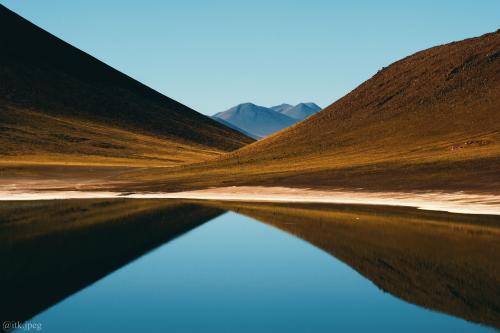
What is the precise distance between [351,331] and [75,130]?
17166 centimetres

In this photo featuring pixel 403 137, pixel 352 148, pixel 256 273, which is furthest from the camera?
pixel 352 148

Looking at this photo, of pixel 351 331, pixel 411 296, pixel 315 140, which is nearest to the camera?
pixel 351 331

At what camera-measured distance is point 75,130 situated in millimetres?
181125

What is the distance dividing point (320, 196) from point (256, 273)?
35.1m

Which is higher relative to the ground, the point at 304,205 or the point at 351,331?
the point at 304,205

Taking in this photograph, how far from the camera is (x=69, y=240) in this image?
33.7m

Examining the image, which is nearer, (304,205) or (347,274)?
(347,274)

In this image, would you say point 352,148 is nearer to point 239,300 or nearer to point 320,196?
point 320,196

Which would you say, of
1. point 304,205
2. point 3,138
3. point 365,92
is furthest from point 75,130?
point 304,205

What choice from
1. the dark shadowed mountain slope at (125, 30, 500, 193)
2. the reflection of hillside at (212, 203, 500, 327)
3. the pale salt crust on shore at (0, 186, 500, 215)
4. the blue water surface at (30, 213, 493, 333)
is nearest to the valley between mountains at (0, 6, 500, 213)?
the dark shadowed mountain slope at (125, 30, 500, 193)

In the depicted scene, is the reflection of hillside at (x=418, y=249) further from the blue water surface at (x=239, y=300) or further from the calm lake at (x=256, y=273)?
the blue water surface at (x=239, y=300)

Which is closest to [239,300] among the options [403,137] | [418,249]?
[418,249]

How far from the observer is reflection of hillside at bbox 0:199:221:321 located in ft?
70.9

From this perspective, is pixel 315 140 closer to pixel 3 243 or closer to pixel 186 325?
pixel 3 243
